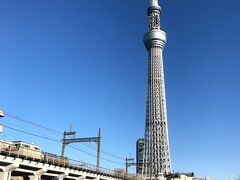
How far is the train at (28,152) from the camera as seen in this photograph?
158ft

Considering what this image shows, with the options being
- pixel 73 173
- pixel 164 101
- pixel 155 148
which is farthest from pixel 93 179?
pixel 164 101

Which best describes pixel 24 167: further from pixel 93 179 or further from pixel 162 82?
pixel 162 82

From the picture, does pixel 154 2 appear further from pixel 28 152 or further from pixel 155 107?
pixel 28 152

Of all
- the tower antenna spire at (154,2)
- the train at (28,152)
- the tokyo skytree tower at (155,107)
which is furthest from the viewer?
the tower antenna spire at (154,2)

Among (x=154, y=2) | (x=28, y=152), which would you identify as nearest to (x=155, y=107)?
(x=154, y=2)

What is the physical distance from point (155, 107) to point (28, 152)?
119m

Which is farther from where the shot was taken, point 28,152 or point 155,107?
point 155,107

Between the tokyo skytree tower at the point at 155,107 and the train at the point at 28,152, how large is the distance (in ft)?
307

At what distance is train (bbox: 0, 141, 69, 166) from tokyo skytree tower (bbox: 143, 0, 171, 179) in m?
93.6

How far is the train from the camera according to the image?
158 ft

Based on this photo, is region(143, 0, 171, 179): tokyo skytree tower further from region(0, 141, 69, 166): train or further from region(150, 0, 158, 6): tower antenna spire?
region(0, 141, 69, 166): train

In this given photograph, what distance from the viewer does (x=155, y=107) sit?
16588cm

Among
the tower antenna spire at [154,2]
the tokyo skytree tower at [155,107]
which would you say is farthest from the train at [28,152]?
the tower antenna spire at [154,2]

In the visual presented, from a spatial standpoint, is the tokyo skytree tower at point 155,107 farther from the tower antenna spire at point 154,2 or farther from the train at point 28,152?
the train at point 28,152
